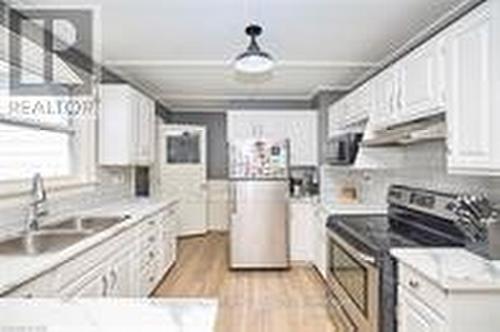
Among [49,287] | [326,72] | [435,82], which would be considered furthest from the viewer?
[326,72]

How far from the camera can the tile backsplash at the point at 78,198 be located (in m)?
3.08

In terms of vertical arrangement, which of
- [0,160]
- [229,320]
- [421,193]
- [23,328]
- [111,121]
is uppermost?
→ [111,121]

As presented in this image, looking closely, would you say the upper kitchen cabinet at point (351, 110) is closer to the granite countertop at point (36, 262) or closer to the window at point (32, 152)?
the granite countertop at point (36, 262)

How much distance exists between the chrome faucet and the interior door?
196 inches

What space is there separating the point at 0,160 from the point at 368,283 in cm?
241

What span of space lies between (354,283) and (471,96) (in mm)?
1478

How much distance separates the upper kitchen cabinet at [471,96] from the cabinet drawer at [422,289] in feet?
1.86

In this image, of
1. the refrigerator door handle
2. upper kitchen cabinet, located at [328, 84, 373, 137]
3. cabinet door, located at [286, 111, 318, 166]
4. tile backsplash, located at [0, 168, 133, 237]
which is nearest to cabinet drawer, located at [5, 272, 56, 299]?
tile backsplash, located at [0, 168, 133, 237]

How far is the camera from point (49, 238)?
3199mm

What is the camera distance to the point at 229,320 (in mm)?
4129

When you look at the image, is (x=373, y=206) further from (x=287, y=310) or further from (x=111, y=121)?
(x=111, y=121)

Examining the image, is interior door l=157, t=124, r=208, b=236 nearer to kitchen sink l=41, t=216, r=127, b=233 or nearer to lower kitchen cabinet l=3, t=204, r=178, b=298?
lower kitchen cabinet l=3, t=204, r=178, b=298

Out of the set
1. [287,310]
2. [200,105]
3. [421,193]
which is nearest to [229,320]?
[287,310]

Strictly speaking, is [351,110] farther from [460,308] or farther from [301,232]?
[460,308]
